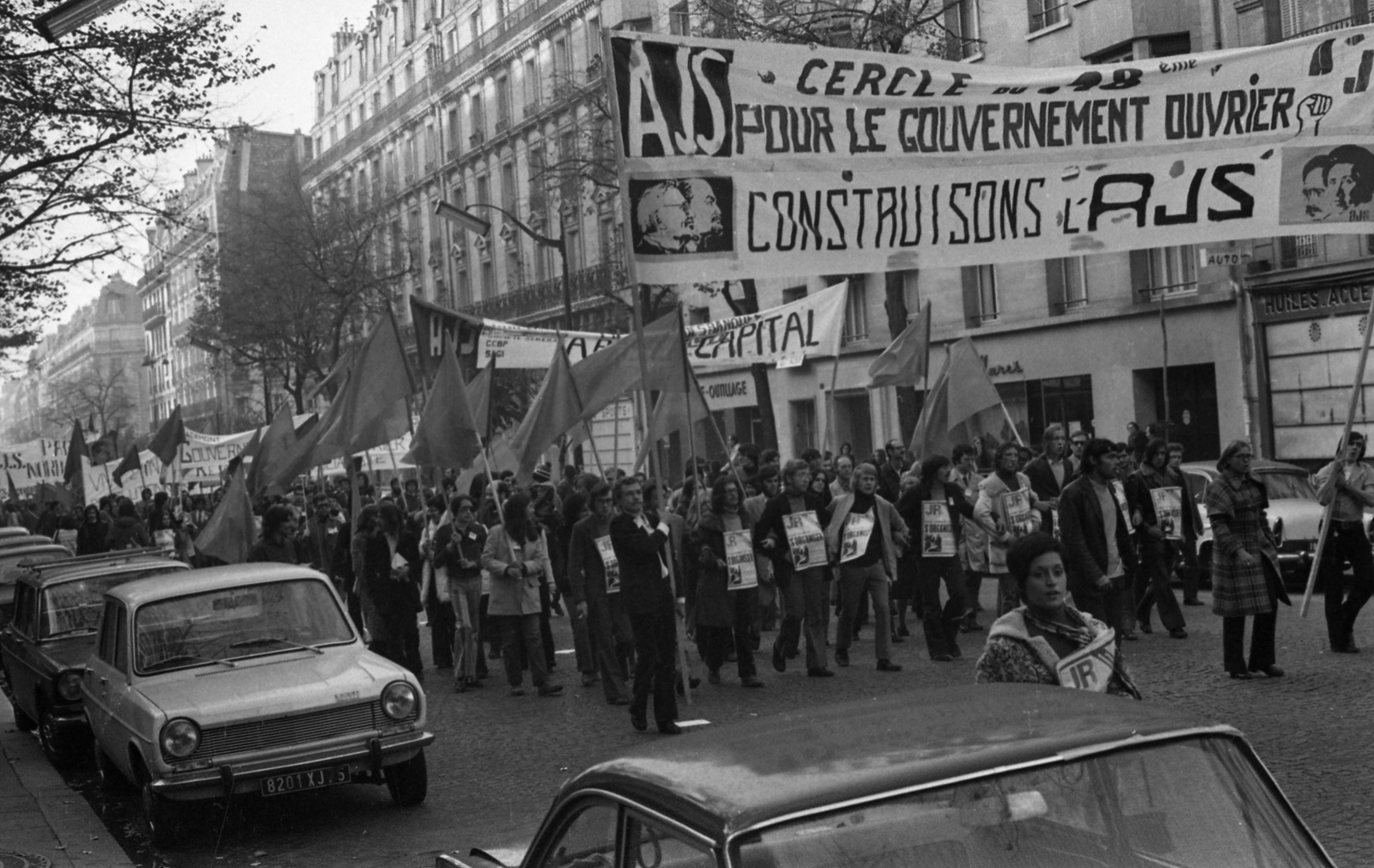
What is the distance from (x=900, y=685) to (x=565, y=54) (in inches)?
1757

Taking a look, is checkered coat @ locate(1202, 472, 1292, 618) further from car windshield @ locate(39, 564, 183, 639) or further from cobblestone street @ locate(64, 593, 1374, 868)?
car windshield @ locate(39, 564, 183, 639)

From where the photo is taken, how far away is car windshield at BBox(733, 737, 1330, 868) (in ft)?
9.23

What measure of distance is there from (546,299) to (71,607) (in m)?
41.8

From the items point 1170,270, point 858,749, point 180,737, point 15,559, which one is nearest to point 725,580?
point 180,737

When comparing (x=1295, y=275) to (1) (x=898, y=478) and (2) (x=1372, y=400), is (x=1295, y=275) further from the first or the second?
(1) (x=898, y=478)

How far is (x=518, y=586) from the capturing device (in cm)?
1265

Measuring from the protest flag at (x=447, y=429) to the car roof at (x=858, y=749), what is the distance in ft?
40.7

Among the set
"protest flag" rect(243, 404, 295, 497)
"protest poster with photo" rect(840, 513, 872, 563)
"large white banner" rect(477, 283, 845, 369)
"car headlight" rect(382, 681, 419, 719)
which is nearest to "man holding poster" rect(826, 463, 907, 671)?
"protest poster with photo" rect(840, 513, 872, 563)

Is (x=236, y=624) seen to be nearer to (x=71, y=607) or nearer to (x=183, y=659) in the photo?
(x=183, y=659)

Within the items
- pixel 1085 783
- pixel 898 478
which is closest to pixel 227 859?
pixel 1085 783

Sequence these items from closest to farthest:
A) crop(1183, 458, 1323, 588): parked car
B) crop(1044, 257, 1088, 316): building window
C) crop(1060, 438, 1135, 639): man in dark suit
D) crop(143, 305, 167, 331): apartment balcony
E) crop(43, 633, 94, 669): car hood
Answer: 1. crop(1060, 438, 1135, 639): man in dark suit
2. crop(43, 633, 94, 669): car hood
3. crop(1183, 458, 1323, 588): parked car
4. crop(1044, 257, 1088, 316): building window
5. crop(143, 305, 167, 331): apartment balcony

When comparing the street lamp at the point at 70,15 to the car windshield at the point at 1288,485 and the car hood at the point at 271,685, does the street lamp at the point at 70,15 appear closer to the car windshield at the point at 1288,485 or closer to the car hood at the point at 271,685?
the car hood at the point at 271,685

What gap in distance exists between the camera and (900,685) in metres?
11.6

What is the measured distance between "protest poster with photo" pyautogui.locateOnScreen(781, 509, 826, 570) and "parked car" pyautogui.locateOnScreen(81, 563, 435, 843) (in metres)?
3.90
